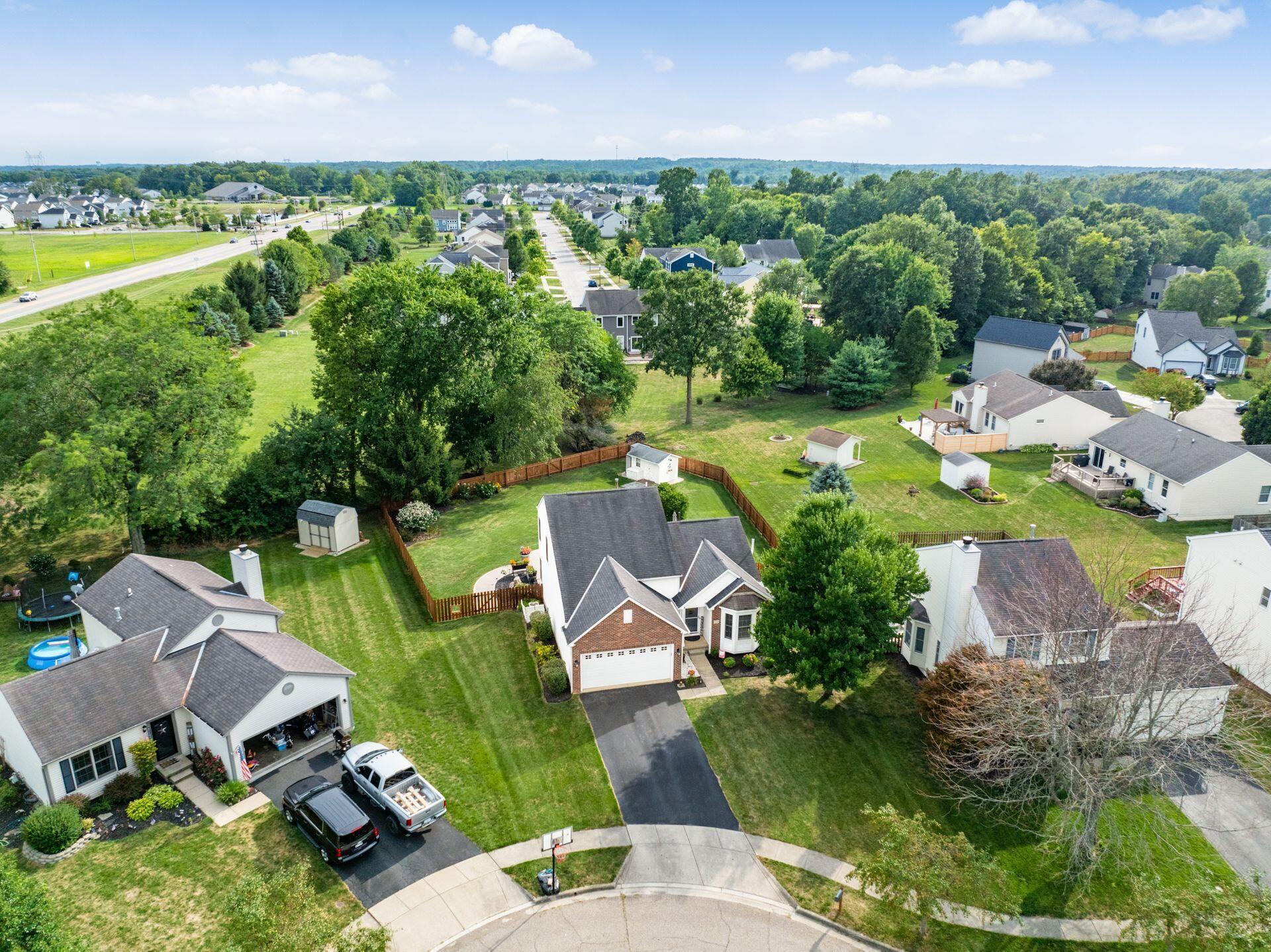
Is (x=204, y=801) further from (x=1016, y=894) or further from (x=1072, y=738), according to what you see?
(x=1072, y=738)

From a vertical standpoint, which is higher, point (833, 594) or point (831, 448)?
point (833, 594)

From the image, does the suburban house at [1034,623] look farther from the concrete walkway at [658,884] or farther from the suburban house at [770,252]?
the suburban house at [770,252]

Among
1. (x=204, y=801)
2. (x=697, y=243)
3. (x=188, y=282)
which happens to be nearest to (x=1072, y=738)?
(x=204, y=801)

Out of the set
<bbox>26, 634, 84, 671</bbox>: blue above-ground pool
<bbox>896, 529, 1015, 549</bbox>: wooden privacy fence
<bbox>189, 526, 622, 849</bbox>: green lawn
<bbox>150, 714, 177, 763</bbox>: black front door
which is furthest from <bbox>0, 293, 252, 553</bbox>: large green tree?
<bbox>896, 529, 1015, 549</bbox>: wooden privacy fence

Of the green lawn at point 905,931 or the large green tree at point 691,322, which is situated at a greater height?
the large green tree at point 691,322

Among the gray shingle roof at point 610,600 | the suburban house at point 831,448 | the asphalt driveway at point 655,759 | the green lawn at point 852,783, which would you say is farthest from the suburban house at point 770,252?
the asphalt driveway at point 655,759

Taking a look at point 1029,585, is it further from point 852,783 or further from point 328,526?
point 328,526

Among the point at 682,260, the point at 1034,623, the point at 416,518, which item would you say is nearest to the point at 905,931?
the point at 1034,623
